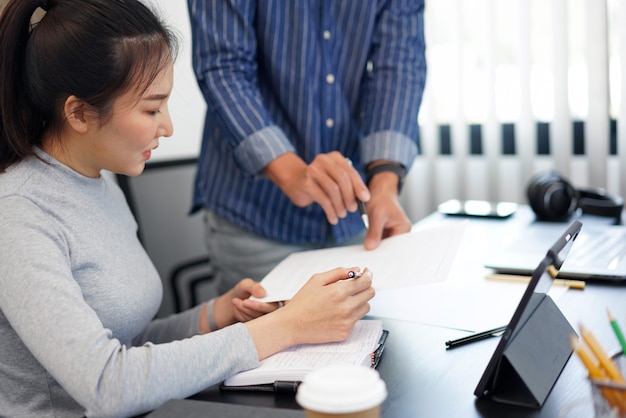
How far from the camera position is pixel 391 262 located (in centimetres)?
116

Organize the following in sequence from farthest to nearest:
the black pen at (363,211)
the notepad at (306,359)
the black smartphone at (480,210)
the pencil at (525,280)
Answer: the black smartphone at (480,210) → the black pen at (363,211) → the pencil at (525,280) → the notepad at (306,359)

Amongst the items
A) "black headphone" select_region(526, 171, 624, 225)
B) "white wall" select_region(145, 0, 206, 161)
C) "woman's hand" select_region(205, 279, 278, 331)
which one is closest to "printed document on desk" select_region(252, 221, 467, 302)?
"woman's hand" select_region(205, 279, 278, 331)

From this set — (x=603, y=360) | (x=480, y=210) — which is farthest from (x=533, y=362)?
(x=480, y=210)

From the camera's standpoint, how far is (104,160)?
1136 millimetres

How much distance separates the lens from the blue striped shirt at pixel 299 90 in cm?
145

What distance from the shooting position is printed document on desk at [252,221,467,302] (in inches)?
41.9

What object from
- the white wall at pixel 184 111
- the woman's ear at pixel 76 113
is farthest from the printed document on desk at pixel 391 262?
the white wall at pixel 184 111

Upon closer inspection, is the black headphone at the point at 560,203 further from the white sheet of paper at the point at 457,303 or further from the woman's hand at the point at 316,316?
the woman's hand at the point at 316,316

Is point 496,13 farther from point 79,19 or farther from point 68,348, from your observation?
point 68,348

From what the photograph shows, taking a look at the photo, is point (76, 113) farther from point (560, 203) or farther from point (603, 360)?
point (560, 203)

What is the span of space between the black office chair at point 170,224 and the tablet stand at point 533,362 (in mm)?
1514

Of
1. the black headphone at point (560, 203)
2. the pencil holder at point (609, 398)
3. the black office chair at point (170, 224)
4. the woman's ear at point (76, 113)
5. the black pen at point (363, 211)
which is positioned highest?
the woman's ear at point (76, 113)

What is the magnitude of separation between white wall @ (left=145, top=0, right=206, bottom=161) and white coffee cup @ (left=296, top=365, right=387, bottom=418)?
180 centimetres

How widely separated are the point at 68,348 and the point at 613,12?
2.01 m
